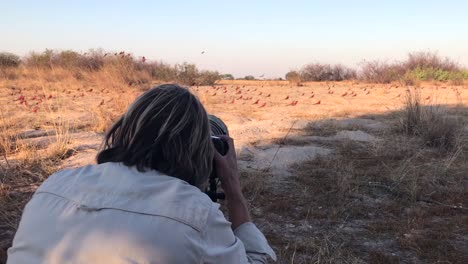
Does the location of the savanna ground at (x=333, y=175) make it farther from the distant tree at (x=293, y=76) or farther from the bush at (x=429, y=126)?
the distant tree at (x=293, y=76)

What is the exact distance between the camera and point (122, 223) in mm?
1149

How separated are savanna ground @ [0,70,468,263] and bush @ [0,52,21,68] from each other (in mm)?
13470

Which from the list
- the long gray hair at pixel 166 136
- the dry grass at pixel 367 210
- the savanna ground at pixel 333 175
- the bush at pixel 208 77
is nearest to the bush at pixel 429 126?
the savanna ground at pixel 333 175

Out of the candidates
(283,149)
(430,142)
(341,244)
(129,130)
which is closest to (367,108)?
Result: (430,142)

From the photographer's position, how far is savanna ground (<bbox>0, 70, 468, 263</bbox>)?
125 inches

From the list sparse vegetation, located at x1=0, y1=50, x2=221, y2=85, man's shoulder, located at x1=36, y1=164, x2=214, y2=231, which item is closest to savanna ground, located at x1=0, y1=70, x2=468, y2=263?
man's shoulder, located at x1=36, y1=164, x2=214, y2=231

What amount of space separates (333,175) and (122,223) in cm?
358

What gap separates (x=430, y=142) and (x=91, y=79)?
352 inches

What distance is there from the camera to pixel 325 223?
351cm

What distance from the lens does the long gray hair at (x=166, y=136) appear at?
133 centimetres

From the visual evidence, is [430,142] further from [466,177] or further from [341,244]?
[341,244]

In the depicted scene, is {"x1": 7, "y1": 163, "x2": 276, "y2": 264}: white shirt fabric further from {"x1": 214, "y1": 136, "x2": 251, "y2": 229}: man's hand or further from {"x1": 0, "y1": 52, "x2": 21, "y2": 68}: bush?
{"x1": 0, "y1": 52, "x2": 21, "y2": 68}: bush

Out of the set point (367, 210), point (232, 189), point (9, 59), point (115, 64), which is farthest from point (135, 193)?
point (9, 59)

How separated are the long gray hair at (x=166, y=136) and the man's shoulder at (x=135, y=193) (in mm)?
45
